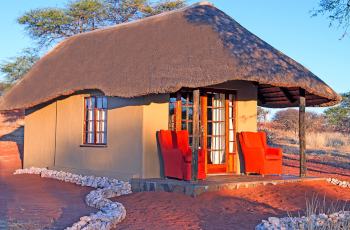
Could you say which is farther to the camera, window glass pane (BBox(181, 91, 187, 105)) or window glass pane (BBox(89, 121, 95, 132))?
window glass pane (BBox(89, 121, 95, 132))

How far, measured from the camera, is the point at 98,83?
7320 millimetres

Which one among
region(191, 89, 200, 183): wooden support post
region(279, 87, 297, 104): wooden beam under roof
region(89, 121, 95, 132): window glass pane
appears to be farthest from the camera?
region(279, 87, 297, 104): wooden beam under roof

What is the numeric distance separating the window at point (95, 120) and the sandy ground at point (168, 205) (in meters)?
1.17

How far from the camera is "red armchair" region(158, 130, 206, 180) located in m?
6.64

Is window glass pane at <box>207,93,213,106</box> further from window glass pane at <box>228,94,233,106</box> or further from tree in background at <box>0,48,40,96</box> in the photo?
tree in background at <box>0,48,40,96</box>

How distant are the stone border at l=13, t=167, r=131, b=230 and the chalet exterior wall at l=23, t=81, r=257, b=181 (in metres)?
0.19

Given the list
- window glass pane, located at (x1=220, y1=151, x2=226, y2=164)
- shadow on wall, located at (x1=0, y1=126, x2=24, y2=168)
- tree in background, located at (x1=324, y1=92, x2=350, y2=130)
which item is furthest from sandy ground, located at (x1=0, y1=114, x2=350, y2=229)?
tree in background, located at (x1=324, y1=92, x2=350, y2=130)

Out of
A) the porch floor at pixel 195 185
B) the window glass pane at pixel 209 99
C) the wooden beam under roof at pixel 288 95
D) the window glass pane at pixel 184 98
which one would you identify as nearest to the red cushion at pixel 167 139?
the porch floor at pixel 195 185

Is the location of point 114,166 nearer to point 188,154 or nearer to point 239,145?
point 188,154

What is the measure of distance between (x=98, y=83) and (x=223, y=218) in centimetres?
383

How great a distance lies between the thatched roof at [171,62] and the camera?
242 inches

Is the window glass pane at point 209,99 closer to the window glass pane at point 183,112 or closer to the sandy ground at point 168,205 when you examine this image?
the window glass pane at point 183,112

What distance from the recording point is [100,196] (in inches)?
244

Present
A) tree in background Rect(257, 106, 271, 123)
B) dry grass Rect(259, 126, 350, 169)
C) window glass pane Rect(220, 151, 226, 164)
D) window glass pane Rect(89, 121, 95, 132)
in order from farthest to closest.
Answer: tree in background Rect(257, 106, 271, 123) → dry grass Rect(259, 126, 350, 169) → window glass pane Rect(89, 121, 95, 132) → window glass pane Rect(220, 151, 226, 164)
